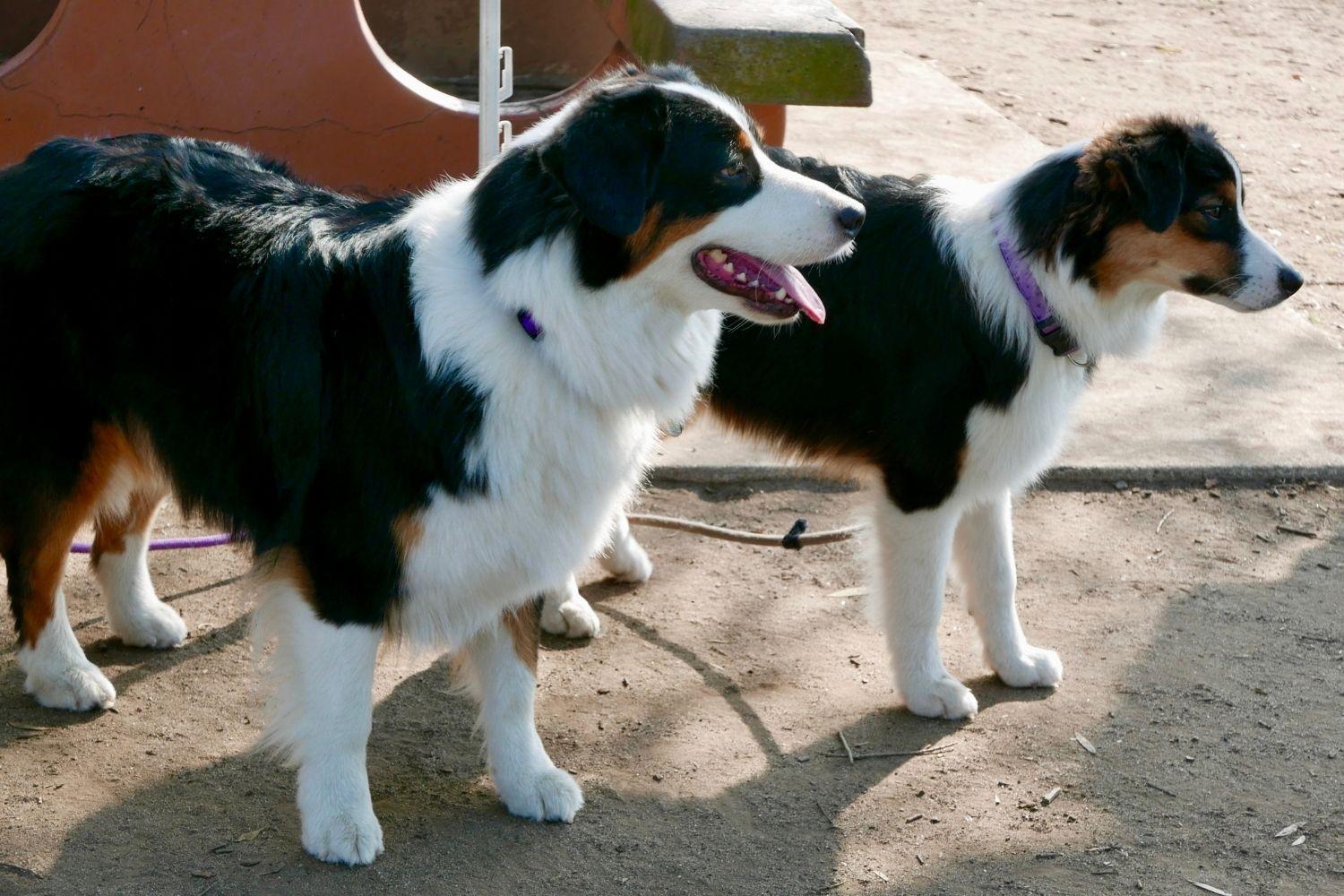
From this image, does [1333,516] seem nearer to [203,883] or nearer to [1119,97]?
[203,883]

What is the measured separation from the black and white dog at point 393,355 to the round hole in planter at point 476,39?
16.0 feet

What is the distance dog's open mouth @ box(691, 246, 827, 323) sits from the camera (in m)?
2.88

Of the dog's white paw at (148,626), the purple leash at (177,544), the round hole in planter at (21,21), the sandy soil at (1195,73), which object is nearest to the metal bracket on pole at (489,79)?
the purple leash at (177,544)

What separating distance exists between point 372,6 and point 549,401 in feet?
19.8

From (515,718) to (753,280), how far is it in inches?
47.2

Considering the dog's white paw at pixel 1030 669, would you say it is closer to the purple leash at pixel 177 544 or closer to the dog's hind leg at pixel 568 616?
the dog's hind leg at pixel 568 616

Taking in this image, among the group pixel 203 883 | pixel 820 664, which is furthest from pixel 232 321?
pixel 820 664

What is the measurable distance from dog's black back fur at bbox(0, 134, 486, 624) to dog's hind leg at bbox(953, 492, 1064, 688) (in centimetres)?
165

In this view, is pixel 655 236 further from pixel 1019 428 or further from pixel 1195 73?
pixel 1195 73

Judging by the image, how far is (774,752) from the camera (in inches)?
148

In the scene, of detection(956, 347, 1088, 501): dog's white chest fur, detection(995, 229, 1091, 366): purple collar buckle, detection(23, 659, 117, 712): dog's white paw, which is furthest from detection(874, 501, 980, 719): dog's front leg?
detection(23, 659, 117, 712): dog's white paw

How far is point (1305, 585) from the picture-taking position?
4664 mm

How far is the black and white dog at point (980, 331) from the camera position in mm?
3607

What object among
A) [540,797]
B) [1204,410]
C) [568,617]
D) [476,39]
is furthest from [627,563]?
[476,39]
